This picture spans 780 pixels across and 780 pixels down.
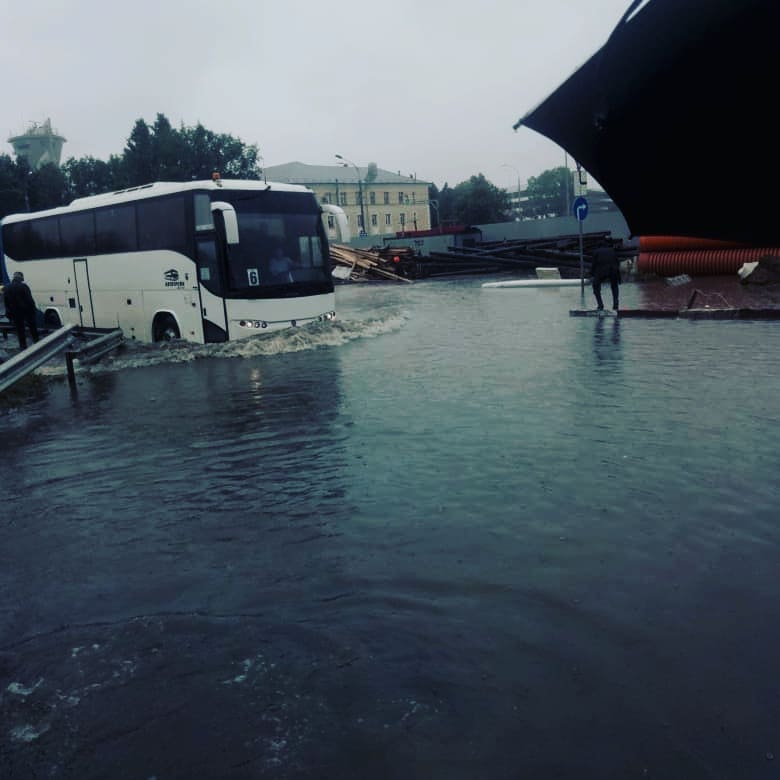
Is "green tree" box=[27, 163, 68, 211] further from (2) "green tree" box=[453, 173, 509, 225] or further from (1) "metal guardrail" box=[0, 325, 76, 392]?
(1) "metal guardrail" box=[0, 325, 76, 392]

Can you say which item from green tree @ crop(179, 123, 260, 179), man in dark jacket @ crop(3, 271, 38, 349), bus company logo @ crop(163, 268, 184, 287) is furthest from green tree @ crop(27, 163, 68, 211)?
bus company logo @ crop(163, 268, 184, 287)

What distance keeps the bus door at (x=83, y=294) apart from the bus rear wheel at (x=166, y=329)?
2.92 m

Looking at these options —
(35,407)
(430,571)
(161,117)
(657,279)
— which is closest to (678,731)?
(430,571)

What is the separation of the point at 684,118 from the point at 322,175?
112 meters

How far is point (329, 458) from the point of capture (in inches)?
306

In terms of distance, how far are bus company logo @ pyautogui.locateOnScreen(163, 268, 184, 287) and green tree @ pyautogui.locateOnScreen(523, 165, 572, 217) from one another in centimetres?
13893

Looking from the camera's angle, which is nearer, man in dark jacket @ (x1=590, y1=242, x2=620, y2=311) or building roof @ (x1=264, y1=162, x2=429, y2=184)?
man in dark jacket @ (x1=590, y1=242, x2=620, y2=311)

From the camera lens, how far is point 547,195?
155 metres

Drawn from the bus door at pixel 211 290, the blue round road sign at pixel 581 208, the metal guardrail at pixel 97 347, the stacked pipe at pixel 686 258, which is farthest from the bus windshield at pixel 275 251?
the stacked pipe at pixel 686 258

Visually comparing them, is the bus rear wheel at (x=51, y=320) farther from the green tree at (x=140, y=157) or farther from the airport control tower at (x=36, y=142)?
the airport control tower at (x=36, y=142)

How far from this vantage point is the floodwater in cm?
323

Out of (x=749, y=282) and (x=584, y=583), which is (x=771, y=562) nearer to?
(x=584, y=583)

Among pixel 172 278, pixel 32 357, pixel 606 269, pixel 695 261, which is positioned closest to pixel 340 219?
pixel 172 278

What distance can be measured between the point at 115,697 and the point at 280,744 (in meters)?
0.93
